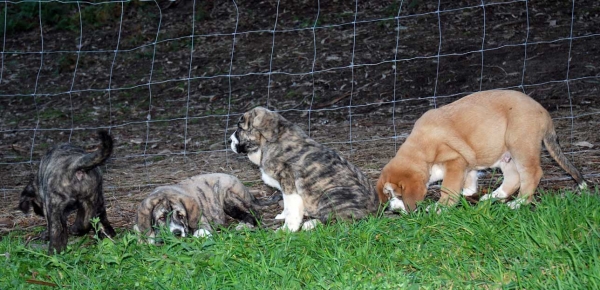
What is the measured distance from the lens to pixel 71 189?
22.5ft

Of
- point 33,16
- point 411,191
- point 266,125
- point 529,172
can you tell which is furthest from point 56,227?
point 33,16

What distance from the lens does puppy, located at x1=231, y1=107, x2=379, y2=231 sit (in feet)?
22.3

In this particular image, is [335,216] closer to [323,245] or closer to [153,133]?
[323,245]

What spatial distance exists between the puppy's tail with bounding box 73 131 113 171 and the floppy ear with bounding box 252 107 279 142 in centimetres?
131

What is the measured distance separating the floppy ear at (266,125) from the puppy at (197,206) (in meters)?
0.64

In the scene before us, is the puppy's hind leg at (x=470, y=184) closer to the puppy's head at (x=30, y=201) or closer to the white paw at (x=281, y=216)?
the white paw at (x=281, y=216)

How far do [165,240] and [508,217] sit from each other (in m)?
2.51

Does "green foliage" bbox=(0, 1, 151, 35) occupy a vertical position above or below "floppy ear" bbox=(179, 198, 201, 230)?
above

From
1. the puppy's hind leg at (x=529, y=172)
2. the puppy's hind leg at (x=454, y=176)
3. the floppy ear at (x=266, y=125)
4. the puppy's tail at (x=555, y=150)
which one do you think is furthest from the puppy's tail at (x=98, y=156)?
the puppy's tail at (x=555, y=150)

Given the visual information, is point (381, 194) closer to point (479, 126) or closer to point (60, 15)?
point (479, 126)

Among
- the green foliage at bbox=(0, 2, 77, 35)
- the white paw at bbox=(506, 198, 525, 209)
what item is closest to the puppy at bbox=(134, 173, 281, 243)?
the white paw at bbox=(506, 198, 525, 209)

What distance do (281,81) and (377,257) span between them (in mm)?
6610

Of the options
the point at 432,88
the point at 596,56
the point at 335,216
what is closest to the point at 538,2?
the point at 596,56

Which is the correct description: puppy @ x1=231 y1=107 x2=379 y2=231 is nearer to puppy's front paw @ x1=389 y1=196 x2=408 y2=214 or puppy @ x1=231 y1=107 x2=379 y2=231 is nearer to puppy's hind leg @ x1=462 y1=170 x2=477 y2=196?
puppy's front paw @ x1=389 y1=196 x2=408 y2=214
